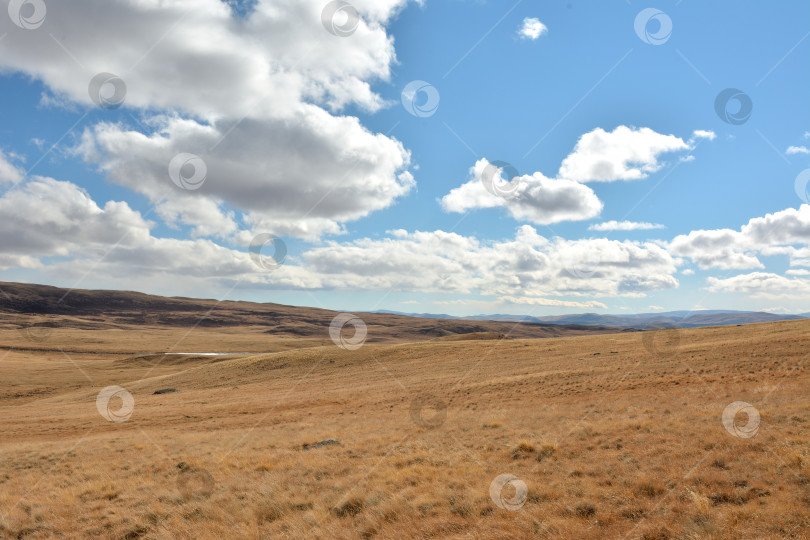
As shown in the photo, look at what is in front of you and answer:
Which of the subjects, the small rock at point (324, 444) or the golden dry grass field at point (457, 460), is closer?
the golden dry grass field at point (457, 460)

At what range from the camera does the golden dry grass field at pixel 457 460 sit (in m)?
8.53

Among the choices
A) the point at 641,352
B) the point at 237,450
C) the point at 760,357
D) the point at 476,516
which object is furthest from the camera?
the point at 641,352

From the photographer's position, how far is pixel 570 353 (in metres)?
47.3

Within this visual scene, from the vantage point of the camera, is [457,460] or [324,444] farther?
[324,444]

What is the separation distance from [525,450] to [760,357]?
81.3ft

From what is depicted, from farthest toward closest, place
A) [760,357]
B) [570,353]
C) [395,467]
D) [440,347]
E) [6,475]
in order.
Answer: [440,347] < [570,353] < [760,357] < [6,475] < [395,467]

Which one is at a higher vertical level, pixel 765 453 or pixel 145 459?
pixel 765 453

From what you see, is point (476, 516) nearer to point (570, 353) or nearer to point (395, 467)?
point (395, 467)

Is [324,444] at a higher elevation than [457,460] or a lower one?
lower

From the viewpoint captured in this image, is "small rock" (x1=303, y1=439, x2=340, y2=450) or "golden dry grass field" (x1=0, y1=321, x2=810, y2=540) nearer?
"golden dry grass field" (x1=0, y1=321, x2=810, y2=540)

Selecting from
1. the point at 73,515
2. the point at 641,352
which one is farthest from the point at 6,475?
the point at 641,352

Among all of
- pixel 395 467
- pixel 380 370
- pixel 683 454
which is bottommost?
pixel 380 370

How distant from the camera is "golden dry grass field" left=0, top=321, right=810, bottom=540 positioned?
8.53 metres

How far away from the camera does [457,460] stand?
13266 millimetres
